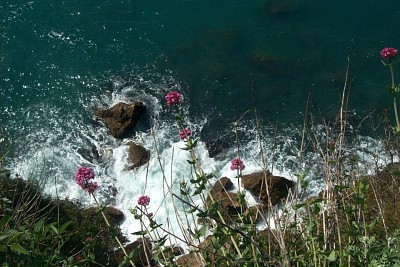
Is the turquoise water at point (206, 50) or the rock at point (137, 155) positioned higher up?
the turquoise water at point (206, 50)

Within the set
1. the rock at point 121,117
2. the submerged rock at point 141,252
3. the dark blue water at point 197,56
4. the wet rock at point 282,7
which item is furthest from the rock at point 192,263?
the wet rock at point 282,7

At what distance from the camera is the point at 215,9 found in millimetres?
23969

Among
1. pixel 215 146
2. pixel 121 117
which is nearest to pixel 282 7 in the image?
pixel 215 146

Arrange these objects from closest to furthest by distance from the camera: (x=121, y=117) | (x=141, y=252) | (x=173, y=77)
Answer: (x=141, y=252)
(x=121, y=117)
(x=173, y=77)

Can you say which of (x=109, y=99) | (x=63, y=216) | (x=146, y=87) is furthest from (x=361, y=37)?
(x=63, y=216)

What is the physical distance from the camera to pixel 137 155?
1878 centimetres

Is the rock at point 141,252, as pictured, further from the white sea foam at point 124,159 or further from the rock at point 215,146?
the rock at point 215,146

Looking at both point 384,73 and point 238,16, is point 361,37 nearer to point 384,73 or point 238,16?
point 384,73

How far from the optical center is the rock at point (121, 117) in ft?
64.0

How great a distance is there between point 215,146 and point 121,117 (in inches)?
132

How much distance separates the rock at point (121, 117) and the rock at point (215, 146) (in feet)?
8.62

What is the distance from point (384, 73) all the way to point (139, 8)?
10.00 metres

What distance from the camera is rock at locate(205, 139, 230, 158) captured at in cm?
1877

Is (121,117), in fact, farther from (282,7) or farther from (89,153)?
(282,7)
